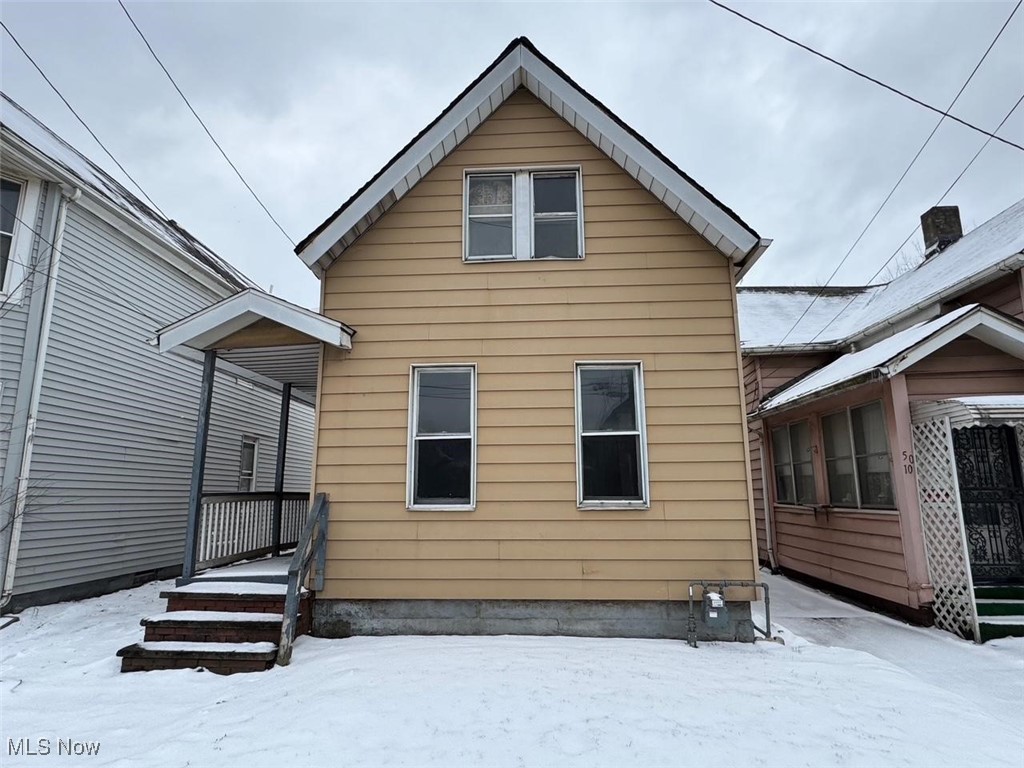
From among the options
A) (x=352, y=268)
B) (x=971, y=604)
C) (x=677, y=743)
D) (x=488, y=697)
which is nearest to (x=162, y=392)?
(x=352, y=268)

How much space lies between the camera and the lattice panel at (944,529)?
6.00 meters

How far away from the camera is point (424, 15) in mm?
8695

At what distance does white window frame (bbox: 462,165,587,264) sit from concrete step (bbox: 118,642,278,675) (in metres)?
4.46

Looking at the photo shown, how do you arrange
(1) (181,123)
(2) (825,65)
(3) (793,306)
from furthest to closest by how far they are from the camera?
(3) (793,306)
(1) (181,123)
(2) (825,65)

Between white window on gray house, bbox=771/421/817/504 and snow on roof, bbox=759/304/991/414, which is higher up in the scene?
snow on roof, bbox=759/304/991/414

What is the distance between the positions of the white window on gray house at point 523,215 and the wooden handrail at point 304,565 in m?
3.31

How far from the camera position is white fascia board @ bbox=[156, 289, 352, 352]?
229 inches

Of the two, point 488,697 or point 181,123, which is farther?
point 181,123

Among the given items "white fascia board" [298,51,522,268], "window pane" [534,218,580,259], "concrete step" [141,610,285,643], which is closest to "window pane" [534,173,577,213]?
"window pane" [534,218,580,259]

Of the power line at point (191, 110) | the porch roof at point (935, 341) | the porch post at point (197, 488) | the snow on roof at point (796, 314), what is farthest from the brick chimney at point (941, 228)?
the porch post at point (197, 488)

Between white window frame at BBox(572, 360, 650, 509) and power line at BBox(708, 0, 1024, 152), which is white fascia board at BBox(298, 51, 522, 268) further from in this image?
white window frame at BBox(572, 360, 650, 509)

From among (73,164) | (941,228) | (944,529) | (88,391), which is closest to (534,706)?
(944,529)

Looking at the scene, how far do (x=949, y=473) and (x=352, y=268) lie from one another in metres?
7.16

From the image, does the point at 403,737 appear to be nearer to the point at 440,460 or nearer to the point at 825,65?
the point at 440,460
